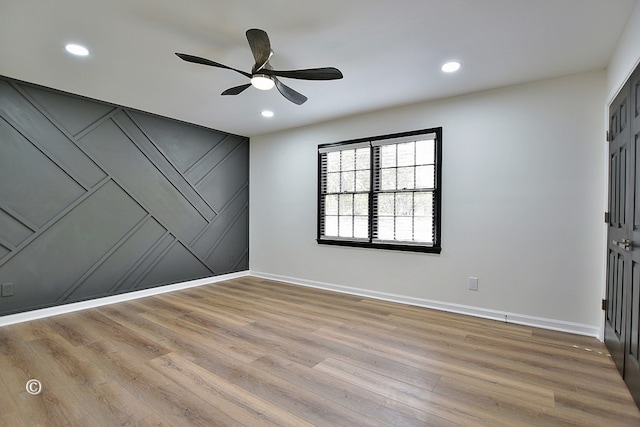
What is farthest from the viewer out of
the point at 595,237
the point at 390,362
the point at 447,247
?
the point at 447,247

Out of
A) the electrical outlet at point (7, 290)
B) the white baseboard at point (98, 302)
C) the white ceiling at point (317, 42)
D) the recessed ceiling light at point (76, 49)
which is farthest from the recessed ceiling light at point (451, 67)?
the electrical outlet at point (7, 290)

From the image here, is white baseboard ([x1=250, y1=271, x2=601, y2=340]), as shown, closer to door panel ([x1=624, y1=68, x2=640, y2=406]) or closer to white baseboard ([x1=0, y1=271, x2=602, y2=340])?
white baseboard ([x1=0, y1=271, x2=602, y2=340])

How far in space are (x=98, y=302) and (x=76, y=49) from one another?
289 cm

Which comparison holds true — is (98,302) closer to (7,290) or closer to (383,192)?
(7,290)

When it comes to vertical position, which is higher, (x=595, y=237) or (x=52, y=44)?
(x=52, y=44)

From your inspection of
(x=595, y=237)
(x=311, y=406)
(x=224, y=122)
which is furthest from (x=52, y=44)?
(x=595, y=237)

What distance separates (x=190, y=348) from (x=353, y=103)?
3.27 meters

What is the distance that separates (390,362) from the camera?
2430mm

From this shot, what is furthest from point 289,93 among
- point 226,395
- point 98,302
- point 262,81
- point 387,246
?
point 98,302

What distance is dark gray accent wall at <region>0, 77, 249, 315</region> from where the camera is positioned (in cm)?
333

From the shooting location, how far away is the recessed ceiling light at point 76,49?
2.59 meters

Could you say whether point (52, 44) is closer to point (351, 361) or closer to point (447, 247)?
point (351, 361)

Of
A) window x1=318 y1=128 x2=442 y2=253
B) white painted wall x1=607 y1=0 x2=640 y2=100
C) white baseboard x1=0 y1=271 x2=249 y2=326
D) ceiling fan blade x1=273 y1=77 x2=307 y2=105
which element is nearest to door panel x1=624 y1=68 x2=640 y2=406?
white painted wall x1=607 y1=0 x2=640 y2=100

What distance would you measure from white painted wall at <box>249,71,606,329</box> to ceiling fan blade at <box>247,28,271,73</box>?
7.38 ft
